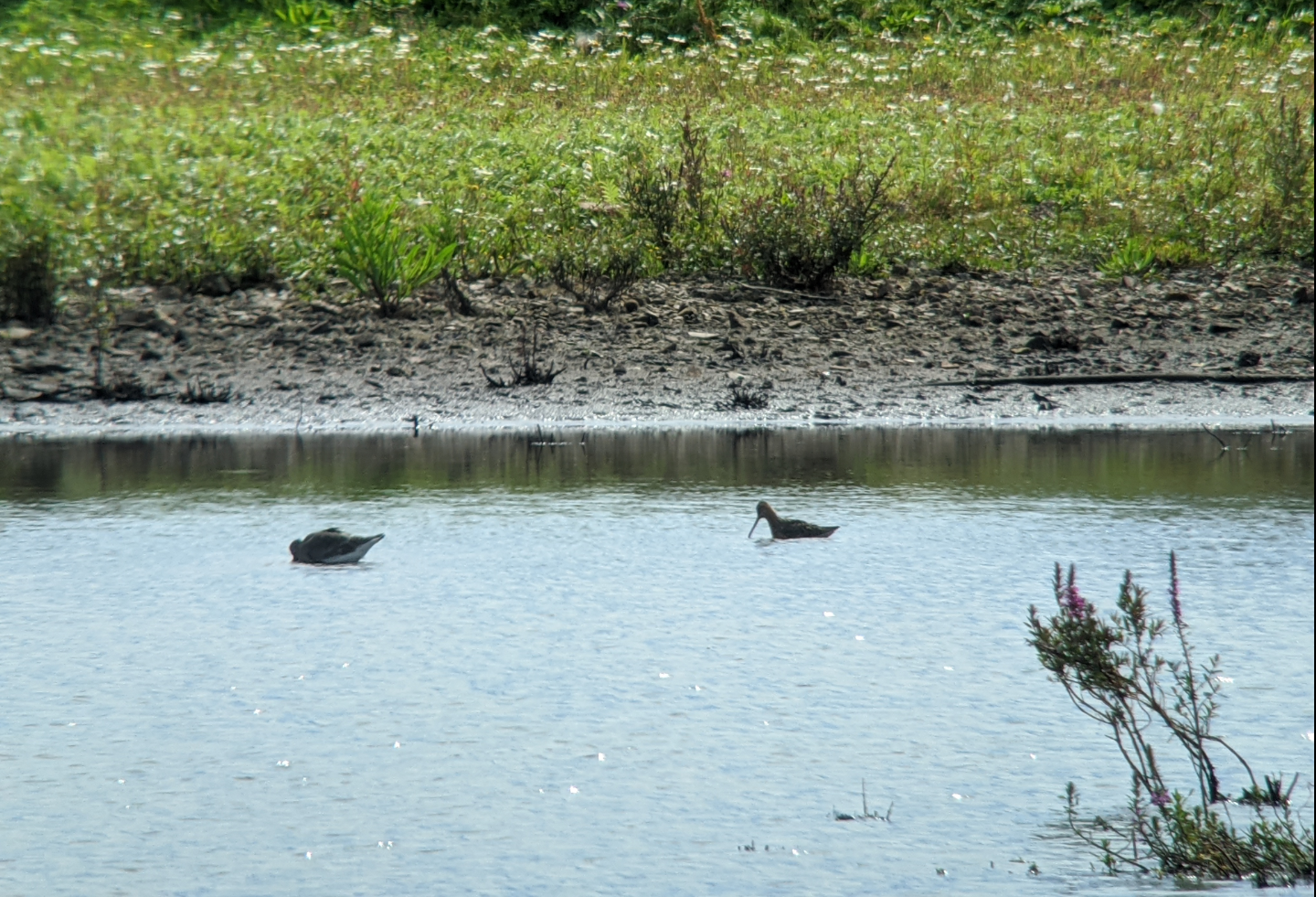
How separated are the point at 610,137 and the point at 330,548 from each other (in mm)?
8767

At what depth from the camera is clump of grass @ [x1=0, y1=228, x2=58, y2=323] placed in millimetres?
10664

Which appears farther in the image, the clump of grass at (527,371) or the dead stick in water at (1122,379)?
the clump of grass at (527,371)

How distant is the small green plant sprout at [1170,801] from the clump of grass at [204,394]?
705 centimetres

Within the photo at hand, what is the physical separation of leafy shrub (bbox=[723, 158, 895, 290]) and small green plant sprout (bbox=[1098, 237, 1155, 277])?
64.6 inches

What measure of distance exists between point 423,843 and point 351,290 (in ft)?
27.8

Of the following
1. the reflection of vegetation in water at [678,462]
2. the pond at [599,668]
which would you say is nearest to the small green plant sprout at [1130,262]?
the reflection of vegetation in water at [678,462]

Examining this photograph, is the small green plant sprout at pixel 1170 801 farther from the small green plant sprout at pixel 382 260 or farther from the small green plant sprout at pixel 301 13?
the small green plant sprout at pixel 301 13

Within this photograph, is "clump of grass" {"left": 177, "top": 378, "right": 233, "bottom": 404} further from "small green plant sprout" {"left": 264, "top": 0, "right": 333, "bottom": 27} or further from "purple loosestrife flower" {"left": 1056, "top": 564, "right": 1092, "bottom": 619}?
"small green plant sprout" {"left": 264, "top": 0, "right": 333, "bottom": 27}

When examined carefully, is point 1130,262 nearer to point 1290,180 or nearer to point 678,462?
point 1290,180

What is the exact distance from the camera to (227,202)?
12500 millimetres

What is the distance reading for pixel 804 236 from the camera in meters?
11.2

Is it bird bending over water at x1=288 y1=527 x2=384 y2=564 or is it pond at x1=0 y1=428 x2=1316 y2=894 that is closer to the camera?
pond at x1=0 y1=428 x2=1316 y2=894

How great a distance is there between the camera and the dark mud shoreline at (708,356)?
365 inches

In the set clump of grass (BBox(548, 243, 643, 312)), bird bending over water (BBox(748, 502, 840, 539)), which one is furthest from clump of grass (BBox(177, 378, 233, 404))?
bird bending over water (BBox(748, 502, 840, 539))
